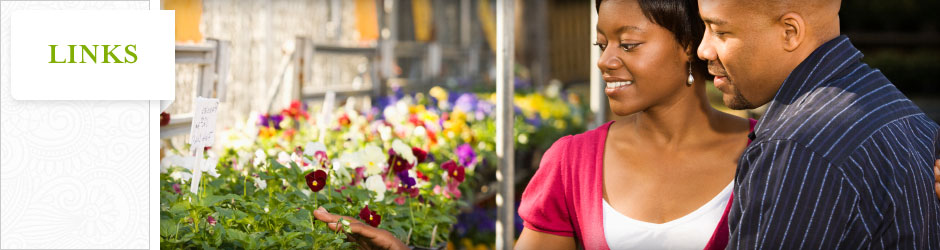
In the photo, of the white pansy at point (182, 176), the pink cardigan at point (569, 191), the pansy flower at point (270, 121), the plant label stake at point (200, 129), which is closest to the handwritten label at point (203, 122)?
the plant label stake at point (200, 129)

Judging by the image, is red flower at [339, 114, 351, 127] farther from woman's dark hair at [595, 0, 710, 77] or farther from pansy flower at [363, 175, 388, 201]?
woman's dark hair at [595, 0, 710, 77]

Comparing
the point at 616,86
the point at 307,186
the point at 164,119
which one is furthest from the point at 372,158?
the point at 616,86

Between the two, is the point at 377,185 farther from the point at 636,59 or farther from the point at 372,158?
the point at 636,59

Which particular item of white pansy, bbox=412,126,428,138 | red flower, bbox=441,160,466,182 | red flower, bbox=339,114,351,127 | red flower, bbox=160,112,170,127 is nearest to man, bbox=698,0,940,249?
red flower, bbox=441,160,466,182

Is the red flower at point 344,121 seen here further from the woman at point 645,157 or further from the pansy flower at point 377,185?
the woman at point 645,157

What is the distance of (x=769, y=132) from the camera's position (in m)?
1.10

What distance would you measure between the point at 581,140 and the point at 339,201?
20.9 inches

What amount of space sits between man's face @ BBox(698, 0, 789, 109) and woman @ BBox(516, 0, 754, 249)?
0.31 meters

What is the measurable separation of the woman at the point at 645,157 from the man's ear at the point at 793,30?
0.41m

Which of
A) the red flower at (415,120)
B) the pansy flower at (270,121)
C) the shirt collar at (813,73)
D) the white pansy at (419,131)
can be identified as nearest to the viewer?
the shirt collar at (813,73)

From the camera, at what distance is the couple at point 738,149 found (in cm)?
105

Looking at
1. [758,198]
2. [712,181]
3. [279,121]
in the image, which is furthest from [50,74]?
[279,121]

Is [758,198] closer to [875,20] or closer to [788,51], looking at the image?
[788,51]

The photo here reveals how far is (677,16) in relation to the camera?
1610 millimetres
